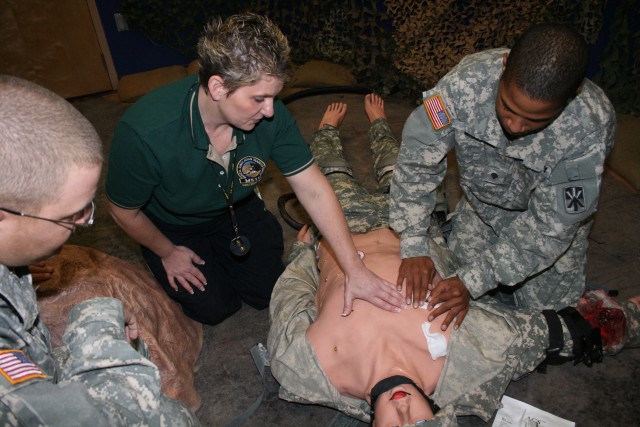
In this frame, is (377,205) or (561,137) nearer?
(561,137)

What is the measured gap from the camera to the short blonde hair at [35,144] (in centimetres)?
95

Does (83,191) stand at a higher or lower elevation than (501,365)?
higher

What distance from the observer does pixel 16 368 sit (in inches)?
37.6

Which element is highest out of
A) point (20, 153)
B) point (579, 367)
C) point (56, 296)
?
point (20, 153)

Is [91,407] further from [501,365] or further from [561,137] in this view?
[561,137]

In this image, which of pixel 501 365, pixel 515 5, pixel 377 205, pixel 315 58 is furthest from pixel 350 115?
pixel 501 365

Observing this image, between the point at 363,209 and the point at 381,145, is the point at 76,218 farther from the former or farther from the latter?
the point at 381,145

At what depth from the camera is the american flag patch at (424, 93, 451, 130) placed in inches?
77.6

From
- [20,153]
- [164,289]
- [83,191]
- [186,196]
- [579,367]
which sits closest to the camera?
[20,153]

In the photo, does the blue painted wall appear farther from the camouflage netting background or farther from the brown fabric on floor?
the brown fabric on floor

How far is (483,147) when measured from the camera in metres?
2.06

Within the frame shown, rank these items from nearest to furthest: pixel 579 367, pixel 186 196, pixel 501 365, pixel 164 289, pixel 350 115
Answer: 1. pixel 501 365
2. pixel 186 196
3. pixel 579 367
4. pixel 164 289
5. pixel 350 115

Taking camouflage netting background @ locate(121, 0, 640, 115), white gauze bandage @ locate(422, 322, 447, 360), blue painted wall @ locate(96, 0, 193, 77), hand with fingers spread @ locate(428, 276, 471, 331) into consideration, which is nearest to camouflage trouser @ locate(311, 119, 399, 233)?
hand with fingers spread @ locate(428, 276, 471, 331)

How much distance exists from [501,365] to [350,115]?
272 centimetres
